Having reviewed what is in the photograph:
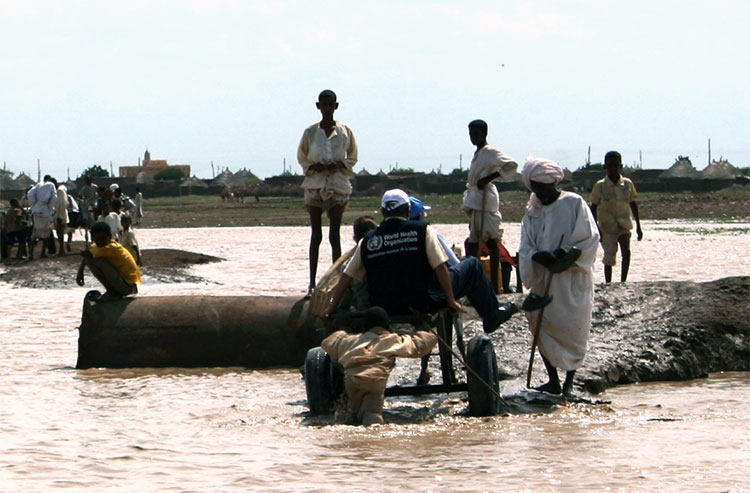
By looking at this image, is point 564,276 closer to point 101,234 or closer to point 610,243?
point 101,234

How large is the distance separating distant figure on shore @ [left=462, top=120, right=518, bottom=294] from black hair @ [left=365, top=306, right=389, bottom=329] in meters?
3.74

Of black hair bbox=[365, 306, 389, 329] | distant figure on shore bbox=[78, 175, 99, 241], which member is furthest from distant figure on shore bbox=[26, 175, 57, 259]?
black hair bbox=[365, 306, 389, 329]

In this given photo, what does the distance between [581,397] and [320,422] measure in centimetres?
166

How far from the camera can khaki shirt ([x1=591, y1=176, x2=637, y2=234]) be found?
1336cm

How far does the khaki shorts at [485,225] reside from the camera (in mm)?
11305

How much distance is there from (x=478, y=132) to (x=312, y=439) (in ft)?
15.3

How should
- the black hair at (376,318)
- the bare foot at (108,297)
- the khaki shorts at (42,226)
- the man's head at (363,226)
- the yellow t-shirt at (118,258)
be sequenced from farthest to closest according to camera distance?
the khaki shorts at (42,226)
the yellow t-shirt at (118,258)
the bare foot at (108,297)
the man's head at (363,226)
the black hair at (376,318)

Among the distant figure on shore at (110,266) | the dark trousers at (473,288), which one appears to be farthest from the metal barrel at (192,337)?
the dark trousers at (473,288)

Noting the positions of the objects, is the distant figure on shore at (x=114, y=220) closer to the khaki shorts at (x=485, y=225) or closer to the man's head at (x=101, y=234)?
the man's head at (x=101, y=234)

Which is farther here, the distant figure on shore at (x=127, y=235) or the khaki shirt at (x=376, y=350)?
the distant figure on shore at (x=127, y=235)

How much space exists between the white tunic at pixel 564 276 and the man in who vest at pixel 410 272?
0.51 m

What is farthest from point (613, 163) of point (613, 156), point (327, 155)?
point (327, 155)

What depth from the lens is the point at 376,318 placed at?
7.46 m

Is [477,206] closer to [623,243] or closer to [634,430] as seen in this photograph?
[623,243]
